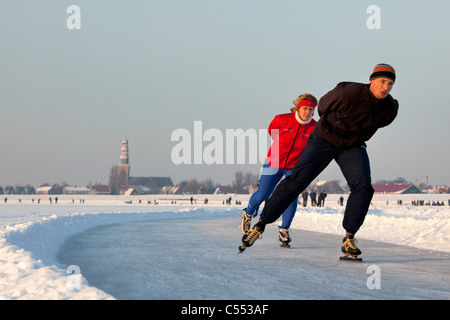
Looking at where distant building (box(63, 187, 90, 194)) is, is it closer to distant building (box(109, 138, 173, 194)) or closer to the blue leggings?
distant building (box(109, 138, 173, 194))

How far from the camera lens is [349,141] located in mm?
4445

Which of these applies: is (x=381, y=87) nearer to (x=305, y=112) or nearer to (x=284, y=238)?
(x=305, y=112)

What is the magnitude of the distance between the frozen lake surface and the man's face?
1.52 meters

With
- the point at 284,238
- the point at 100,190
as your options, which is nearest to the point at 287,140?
the point at 284,238

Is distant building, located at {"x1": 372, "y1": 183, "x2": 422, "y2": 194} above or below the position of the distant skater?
below

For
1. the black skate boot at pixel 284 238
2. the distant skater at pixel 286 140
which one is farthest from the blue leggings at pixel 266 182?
the black skate boot at pixel 284 238

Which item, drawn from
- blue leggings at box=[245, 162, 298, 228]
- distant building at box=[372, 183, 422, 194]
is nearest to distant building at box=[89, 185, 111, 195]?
distant building at box=[372, 183, 422, 194]

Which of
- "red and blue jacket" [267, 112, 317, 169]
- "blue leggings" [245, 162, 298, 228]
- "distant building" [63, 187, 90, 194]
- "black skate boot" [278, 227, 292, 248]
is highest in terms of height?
"red and blue jacket" [267, 112, 317, 169]

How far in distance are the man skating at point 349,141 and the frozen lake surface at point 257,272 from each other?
469mm

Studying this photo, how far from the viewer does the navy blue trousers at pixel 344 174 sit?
14.6 feet

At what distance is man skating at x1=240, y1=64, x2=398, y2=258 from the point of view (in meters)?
4.23

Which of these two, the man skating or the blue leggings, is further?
the blue leggings

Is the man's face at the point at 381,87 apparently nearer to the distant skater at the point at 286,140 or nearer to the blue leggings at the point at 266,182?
the distant skater at the point at 286,140
